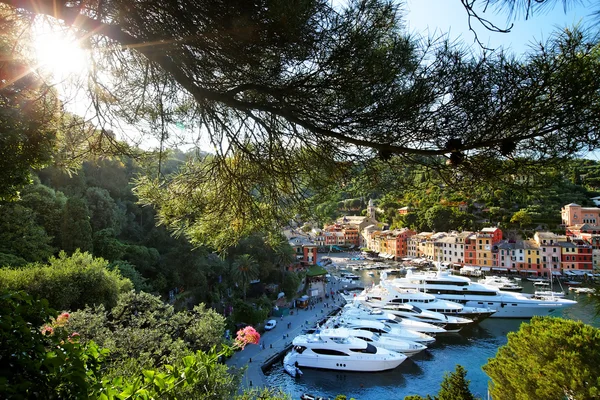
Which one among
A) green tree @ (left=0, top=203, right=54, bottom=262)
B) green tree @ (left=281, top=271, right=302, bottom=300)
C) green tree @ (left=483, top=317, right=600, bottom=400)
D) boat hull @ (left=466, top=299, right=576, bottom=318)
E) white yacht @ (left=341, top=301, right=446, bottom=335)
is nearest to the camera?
green tree @ (left=483, top=317, right=600, bottom=400)

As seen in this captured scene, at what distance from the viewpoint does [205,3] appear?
173cm

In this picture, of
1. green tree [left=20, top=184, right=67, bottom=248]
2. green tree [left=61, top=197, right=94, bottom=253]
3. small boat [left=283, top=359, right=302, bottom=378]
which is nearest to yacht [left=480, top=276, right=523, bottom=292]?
small boat [left=283, top=359, right=302, bottom=378]

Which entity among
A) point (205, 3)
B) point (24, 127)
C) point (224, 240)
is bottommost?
point (224, 240)

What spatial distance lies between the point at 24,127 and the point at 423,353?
52.2ft

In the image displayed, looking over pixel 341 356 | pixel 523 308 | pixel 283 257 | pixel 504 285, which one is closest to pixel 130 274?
pixel 341 356

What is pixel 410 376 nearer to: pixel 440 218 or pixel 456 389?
pixel 456 389

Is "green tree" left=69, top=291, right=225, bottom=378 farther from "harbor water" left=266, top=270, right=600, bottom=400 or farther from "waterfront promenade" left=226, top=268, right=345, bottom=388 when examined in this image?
"harbor water" left=266, top=270, right=600, bottom=400

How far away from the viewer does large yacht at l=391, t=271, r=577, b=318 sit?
18.5 metres

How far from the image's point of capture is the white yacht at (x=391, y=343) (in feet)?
46.3

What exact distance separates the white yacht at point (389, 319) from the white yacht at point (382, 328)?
1.50 feet

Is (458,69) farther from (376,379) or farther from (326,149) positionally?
(376,379)

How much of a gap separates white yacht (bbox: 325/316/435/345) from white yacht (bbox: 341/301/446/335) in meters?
0.46

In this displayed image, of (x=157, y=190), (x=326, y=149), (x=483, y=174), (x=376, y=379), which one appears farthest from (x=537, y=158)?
(x=376, y=379)

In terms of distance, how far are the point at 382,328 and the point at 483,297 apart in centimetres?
731
